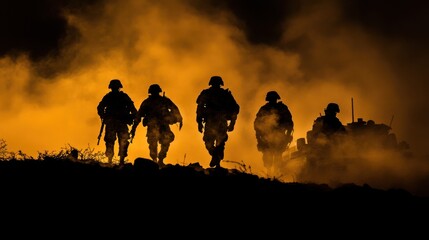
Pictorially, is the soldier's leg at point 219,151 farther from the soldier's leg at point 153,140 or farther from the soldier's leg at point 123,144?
the soldier's leg at point 123,144

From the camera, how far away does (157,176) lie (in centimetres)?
1034

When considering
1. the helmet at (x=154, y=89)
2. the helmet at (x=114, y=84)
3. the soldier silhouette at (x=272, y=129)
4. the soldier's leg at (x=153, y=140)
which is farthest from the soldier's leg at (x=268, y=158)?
the helmet at (x=114, y=84)

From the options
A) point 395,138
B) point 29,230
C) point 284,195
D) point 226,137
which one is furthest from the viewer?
point 395,138

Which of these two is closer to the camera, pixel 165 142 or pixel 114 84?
pixel 165 142

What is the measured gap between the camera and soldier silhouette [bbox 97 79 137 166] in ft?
55.6

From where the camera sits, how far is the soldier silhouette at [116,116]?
17.0 meters

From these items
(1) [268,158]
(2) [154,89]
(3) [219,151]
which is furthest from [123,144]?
(1) [268,158]

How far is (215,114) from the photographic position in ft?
52.3

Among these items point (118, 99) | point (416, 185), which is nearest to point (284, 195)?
point (118, 99)

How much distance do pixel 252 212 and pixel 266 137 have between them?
7.39 metres

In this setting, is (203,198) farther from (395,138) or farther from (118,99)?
(395,138)

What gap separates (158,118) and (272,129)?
3130 millimetres

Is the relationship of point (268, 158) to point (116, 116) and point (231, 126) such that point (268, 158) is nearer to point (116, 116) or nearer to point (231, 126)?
point (231, 126)

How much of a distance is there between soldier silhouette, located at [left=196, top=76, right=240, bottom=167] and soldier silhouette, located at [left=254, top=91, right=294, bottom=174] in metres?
1.02
